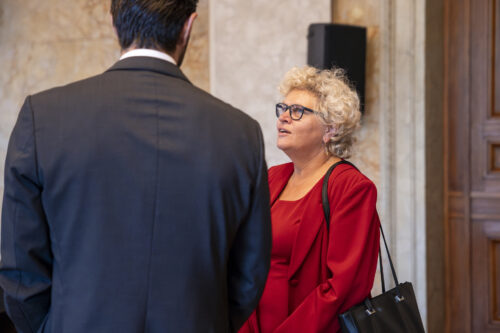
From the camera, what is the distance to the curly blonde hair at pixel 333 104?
2506 mm

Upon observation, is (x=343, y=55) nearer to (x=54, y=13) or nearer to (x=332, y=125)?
(x=332, y=125)

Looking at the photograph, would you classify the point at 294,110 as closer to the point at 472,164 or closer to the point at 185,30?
the point at 185,30

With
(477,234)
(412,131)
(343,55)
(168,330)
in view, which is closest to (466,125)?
(412,131)

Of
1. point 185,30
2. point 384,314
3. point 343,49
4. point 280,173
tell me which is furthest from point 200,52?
point 185,30

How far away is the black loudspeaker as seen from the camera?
3.45 m

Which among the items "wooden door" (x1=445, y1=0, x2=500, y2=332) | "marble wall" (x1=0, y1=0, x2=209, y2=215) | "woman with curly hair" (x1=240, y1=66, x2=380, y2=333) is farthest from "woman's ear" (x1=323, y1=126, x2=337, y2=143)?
"marble wall" (x1=0, y1=0, x2=209, y2=215)

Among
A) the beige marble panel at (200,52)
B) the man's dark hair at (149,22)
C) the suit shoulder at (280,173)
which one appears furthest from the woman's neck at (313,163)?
the beige marble panel at (200,52)

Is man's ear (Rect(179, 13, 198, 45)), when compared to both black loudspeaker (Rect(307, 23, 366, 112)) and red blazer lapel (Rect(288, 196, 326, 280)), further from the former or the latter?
black loudspeaker (Rect(307, 23, 366, 112))

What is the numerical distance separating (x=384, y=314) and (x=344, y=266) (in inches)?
9.2

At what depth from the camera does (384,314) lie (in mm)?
2156

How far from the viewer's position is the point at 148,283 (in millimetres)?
1412

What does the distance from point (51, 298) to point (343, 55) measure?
2.45 meters

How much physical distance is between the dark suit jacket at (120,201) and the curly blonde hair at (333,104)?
3.56ft

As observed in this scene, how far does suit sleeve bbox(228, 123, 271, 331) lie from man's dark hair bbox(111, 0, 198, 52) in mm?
346
